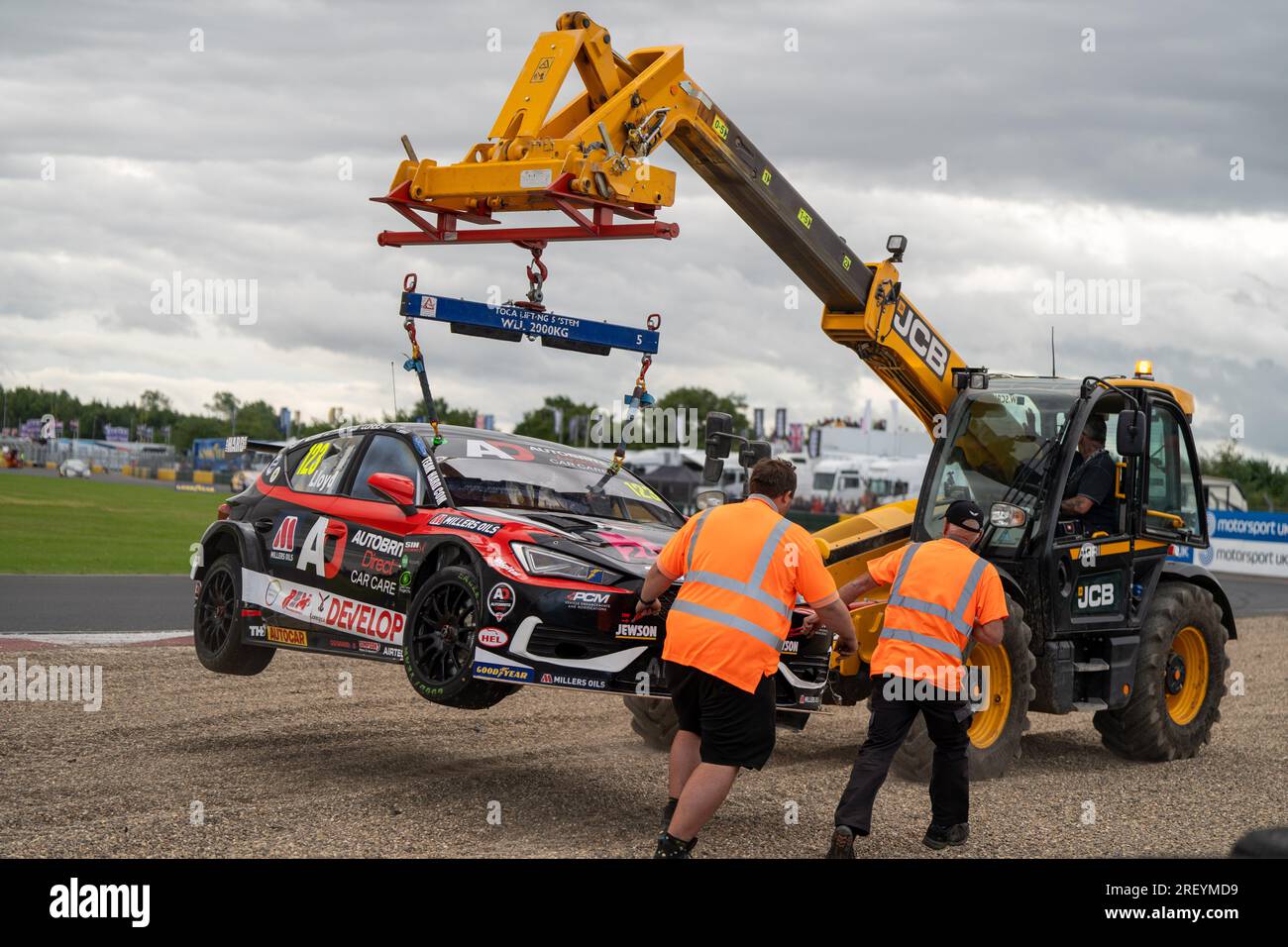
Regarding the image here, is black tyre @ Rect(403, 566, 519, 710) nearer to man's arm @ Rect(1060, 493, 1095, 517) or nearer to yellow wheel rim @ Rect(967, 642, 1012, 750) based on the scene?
yellow wheel rim @ Rect(967, 642, 1012, 750)

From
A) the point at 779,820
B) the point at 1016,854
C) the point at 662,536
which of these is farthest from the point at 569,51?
the point at 1016,854

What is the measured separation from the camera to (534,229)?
8.30 m

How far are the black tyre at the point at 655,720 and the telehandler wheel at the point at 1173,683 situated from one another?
2964 millimetres

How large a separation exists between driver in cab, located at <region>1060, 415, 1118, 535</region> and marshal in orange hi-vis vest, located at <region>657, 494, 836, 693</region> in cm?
345

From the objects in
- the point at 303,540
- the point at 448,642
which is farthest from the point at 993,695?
the point at 303,540

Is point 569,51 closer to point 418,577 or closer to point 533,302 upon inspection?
point 533,302

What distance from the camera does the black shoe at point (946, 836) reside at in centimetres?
699

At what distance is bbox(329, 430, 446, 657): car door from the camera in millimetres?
8055

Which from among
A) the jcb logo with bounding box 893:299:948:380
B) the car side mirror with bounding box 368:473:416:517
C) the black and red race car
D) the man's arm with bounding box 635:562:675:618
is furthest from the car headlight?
the jcb logo with bounding box 893:299:948:380

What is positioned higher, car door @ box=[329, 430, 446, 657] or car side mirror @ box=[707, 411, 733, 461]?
car side mirror @ box=[707, 411, 733, 461]

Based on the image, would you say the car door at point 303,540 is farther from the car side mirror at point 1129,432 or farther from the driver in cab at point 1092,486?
the car side mirror at point 1129,432

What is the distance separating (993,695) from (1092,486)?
1604mm

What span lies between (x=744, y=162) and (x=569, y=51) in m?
1.55

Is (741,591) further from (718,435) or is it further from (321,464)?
(321,464)
